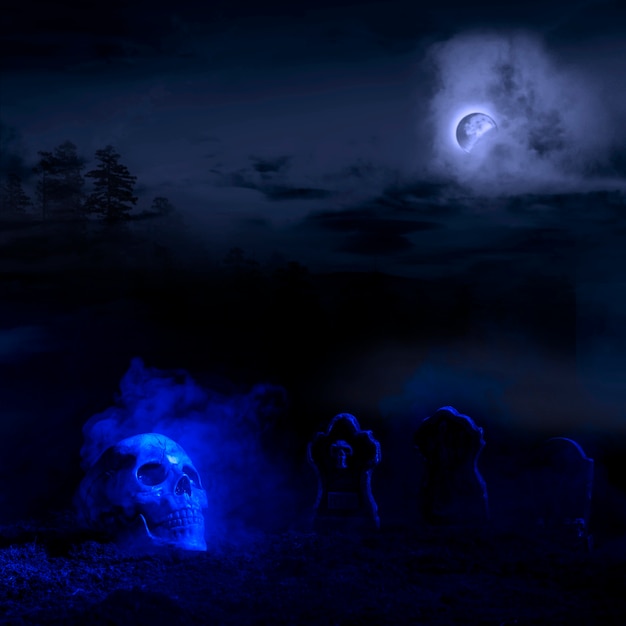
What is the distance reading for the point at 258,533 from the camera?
31.2 feet

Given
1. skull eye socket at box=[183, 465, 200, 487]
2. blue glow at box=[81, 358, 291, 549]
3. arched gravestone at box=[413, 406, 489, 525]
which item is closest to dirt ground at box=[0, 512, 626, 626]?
arched gravestone at box=[413, 406, 489, 525]

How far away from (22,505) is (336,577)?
585 centimetres

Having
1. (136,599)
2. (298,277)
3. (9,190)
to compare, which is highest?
(9,190)

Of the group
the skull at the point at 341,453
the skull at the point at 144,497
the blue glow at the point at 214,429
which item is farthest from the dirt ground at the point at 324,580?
the blue glow at the point at 214,429

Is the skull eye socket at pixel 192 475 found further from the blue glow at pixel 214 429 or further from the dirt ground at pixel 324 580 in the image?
the blue glow at pixel 214 429

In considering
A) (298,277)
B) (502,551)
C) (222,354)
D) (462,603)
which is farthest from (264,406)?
(462,603)

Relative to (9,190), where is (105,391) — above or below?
below

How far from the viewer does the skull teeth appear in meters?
8.08

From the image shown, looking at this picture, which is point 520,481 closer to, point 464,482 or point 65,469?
point 464,482

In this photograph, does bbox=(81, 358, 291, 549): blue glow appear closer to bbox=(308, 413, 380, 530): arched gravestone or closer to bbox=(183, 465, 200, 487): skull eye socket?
bbox=(308, 413, 380, 530): arched gravestone

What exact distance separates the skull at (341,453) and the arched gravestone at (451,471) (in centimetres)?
77

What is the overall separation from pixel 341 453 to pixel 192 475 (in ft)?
5.74

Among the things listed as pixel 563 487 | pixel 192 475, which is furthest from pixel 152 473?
pixel 563 487

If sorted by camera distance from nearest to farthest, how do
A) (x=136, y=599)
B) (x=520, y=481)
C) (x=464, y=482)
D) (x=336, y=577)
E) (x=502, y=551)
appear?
(x=136, y=599) → (x=336, y=577) → (x=502, y=551) → (x=464, y=482) → (x=520, y=481)
